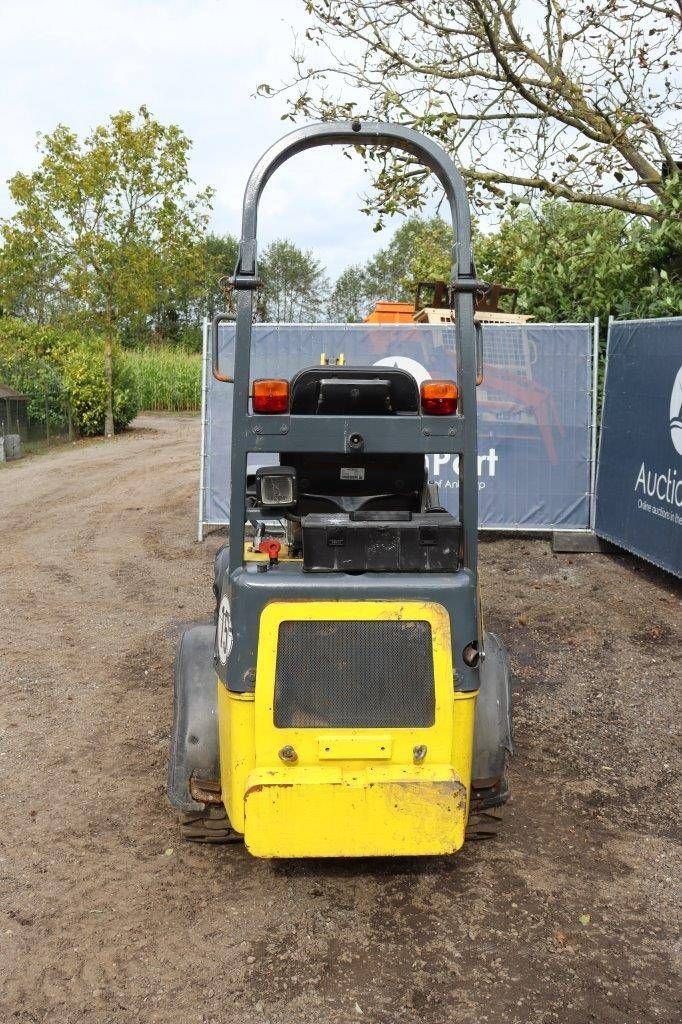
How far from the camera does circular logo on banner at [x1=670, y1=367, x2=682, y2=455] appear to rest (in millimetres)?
8383

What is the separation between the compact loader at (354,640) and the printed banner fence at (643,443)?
522 cm

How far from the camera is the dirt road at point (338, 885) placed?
335 centimetres

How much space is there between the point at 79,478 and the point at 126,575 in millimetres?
7860

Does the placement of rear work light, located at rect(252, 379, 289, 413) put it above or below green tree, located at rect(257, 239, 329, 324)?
below

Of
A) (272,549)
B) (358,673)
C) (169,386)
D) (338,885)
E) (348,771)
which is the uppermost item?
(169,386)

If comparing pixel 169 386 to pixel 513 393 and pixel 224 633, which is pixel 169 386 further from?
pixel 224 633

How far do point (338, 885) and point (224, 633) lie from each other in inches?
47.6

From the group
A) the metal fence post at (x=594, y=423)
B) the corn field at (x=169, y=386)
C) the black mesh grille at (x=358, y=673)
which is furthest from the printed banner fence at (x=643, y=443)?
the corn field at (x=169, y=386)

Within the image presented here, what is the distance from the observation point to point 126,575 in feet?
33.0

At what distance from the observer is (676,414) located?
8.46m

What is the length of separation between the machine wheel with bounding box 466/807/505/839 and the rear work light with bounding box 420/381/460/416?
1.74 metres

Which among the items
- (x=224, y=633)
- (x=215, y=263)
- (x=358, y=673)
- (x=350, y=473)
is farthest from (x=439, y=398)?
(x=215, y=263)

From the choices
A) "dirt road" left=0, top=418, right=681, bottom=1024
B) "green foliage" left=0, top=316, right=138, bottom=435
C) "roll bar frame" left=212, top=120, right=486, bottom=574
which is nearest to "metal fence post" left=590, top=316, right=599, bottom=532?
"dirt road" left=0, top=418, right=681, bottom=1024

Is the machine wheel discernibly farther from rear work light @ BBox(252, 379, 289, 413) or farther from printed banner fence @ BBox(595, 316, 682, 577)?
printed banner fence @ BBox(595, 316, 682, 577)
